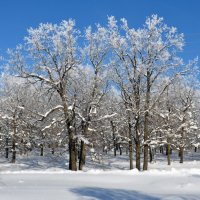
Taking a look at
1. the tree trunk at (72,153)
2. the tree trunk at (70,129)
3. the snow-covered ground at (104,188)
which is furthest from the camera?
the tree trunk at (72,153)

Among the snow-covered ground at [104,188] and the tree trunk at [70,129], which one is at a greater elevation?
the tree trunk at [70,129]

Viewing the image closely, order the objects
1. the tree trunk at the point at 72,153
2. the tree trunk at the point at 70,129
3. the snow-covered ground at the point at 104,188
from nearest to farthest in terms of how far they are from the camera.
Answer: the snow-covered ground at the point at 104,188 → the tree trunk at the point at 70,129 → the tree trunk at the point at 72,153

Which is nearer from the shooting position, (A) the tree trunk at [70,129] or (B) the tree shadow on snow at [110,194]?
(B) the tree shadow on snow at [110,194]

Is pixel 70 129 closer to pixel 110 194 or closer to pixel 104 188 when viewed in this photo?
pixel 104 188

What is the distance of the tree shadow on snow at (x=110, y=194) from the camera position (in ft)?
26.6

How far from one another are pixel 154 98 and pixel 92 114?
4.53m

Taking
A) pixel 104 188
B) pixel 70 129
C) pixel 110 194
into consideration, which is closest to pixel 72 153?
pixel 70 129

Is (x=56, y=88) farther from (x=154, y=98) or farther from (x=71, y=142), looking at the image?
Result: (x=154, y=98)

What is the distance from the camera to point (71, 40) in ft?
73.7

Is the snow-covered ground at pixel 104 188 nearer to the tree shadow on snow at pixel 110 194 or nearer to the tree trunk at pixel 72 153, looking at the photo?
the tree shadow on snow at pixel 110 194

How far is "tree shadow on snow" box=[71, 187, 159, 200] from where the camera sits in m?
8.10

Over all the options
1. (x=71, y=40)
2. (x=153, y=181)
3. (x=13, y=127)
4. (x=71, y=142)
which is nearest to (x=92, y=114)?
(x=71, y=142)

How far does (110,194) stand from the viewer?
8594mm

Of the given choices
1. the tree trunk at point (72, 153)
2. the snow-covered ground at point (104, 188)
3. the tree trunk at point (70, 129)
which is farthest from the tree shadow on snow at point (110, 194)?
the tree trunk at point (72, 153)
